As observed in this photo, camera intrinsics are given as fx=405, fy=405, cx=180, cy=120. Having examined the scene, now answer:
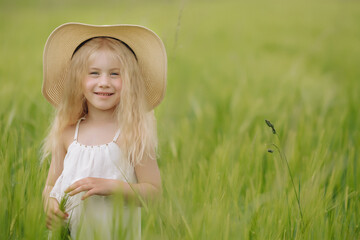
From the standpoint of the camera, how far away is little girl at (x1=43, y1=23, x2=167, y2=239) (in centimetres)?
114

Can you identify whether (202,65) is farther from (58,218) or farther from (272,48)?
(58,218)

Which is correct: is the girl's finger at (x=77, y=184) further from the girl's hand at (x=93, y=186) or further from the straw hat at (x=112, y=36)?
the straw hat at (x=112, y=36)

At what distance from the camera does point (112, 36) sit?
4.00 ft

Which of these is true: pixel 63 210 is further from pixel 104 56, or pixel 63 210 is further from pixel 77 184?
pixel 104 56

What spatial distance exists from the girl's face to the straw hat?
0.24ft

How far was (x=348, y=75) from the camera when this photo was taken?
379 cm

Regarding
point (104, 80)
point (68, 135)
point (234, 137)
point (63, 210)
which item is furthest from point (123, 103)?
point (234, 137)

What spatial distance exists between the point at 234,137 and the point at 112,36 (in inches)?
39.3

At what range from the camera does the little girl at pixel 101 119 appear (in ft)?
3.74

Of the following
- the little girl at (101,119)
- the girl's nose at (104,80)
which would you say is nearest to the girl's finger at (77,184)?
the little girl at (101,119)

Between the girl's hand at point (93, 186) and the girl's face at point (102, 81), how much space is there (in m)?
0.22

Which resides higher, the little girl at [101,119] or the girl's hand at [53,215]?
the little girl at [101,119]

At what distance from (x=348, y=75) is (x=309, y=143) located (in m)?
2.23

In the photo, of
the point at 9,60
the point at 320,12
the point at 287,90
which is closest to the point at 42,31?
the point at 9,60
